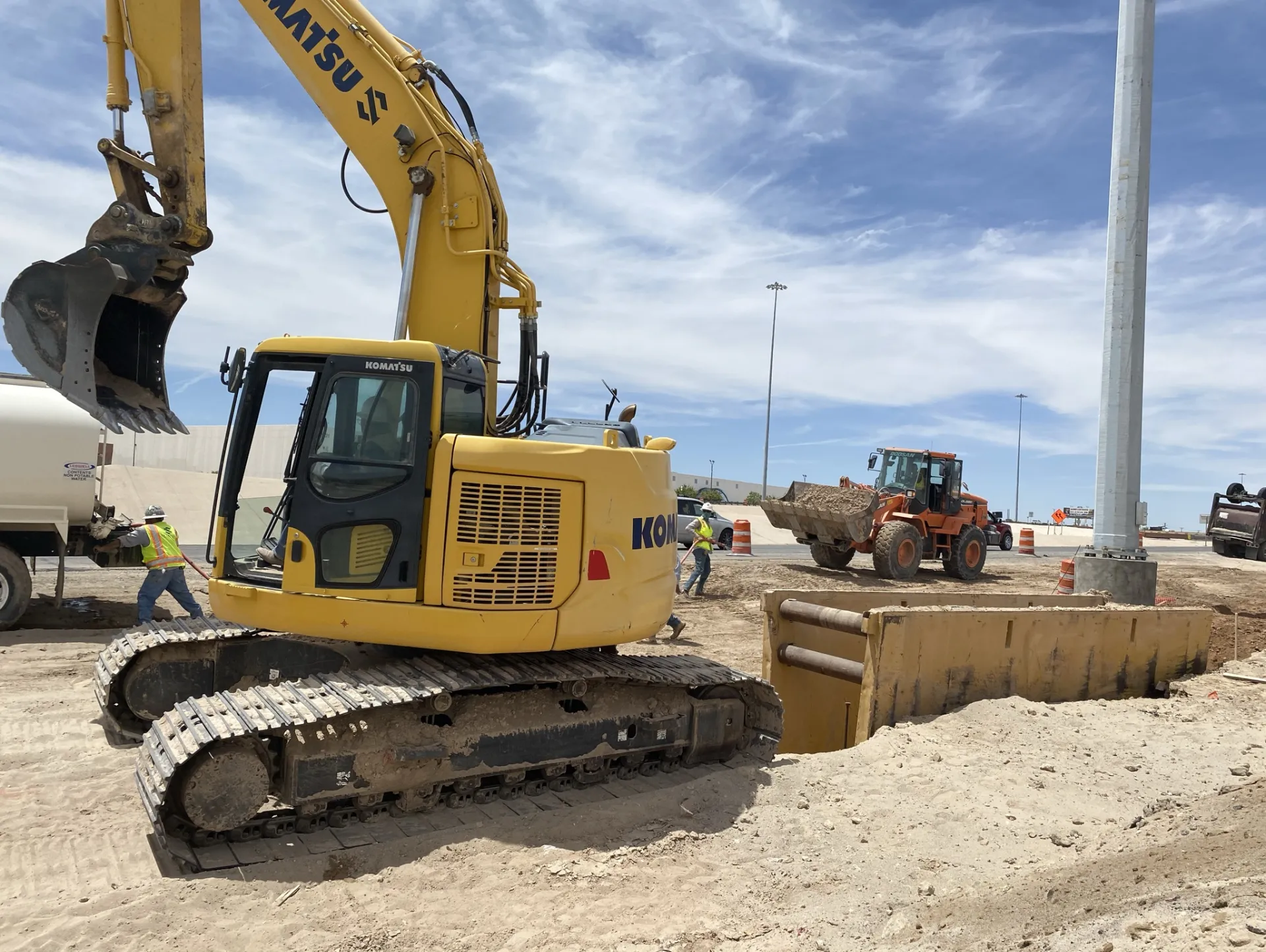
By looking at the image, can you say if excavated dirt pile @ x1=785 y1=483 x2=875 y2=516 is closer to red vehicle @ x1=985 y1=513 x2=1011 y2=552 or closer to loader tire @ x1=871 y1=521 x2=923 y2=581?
loader tire @ x1=871 y1=521 x2=923 y2=581

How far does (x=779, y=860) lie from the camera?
16.7ft

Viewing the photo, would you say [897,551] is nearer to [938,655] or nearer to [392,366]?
[938,655]

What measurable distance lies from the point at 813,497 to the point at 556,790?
49.9ft

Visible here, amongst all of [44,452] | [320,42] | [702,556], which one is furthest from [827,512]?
[320,42]

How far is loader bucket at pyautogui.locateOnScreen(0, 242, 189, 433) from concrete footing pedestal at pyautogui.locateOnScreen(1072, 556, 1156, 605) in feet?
39.1

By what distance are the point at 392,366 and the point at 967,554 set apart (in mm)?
18897

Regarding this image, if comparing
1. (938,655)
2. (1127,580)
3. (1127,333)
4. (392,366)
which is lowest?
(938,655)

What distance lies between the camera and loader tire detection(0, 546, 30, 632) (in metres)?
11.3

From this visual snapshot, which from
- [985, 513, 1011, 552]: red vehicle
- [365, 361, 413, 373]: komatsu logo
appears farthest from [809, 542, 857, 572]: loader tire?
[985, 513, 1011, 552]: red vehicle

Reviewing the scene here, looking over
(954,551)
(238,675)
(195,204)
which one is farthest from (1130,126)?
(238,675)

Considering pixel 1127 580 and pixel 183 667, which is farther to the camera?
pixel 1127 580

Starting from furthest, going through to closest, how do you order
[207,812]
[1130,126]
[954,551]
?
[954,551]
[1130,126]
[207,812]

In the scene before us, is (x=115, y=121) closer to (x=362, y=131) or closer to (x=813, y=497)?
(x=362, y=131)

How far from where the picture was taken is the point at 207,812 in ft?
15.4
